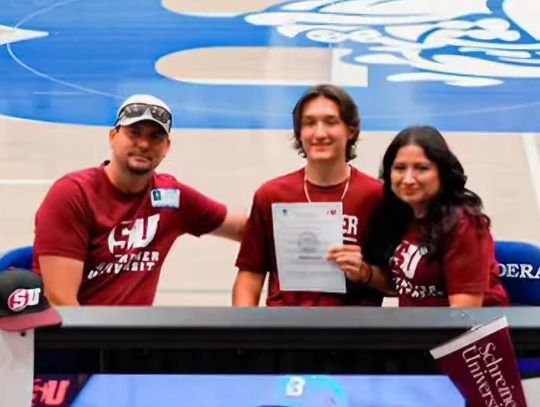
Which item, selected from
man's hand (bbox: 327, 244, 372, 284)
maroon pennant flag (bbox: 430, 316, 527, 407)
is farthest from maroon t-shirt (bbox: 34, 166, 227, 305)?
maroon pennant flag (bbox: 430, 316, 527, 407)

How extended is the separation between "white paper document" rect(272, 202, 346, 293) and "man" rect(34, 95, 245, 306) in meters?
Answer: 0.41

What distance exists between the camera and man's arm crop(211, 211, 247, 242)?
304 cm

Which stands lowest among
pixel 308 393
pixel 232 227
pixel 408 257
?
pixel 308 393

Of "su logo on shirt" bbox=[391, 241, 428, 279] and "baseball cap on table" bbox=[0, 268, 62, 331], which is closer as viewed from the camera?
"baseball cap on table" bbox=[0, 268, 62, 331]

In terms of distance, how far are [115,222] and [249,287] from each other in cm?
44

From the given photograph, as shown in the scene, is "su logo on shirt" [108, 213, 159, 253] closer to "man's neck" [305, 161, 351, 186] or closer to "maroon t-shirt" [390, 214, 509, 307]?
"man's neck" [305, 161, 351, 186]

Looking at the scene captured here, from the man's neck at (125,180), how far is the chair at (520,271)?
1060 mm

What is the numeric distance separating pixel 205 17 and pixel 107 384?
29.3ft

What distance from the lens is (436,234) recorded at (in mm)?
2395

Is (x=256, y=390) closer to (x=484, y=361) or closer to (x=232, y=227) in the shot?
(x=484, y=361)

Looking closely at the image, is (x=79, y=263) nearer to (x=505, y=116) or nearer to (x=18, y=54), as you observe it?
(x=505, y=116)

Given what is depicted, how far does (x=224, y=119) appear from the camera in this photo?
704 centimetres

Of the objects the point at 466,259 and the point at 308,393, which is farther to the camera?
the point at 466,259

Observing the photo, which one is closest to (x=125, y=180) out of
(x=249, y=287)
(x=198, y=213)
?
(x=198, y=213)
